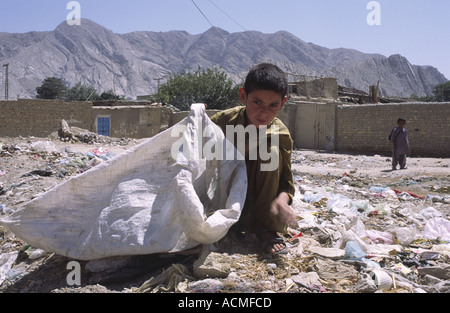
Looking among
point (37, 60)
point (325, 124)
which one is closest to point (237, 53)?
point (37, 60)

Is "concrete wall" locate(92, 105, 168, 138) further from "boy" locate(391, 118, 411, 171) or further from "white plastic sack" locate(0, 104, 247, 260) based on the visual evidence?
"white plastic sack" locate(0, 104, 247, 260)

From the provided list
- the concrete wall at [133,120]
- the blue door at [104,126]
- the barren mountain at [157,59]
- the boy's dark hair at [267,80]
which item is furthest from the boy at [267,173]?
the barren mountain at [157,59]

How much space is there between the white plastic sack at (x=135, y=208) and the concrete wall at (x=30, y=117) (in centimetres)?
1255

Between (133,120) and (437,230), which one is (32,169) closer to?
(437,230)

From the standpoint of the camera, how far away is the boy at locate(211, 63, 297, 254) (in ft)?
6.73

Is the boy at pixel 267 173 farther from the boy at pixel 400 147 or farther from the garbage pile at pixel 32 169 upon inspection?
the boy at pixel 400 147

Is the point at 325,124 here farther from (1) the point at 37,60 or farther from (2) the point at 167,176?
(1) the point at 37,60

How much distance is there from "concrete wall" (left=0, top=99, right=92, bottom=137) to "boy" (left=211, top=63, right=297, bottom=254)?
41.5ft

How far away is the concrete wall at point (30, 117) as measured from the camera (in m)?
12.8

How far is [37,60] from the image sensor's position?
80.9 metres

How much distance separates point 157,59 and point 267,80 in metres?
106

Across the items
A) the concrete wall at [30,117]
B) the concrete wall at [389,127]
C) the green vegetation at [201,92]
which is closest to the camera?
the concrete wall at [389,127]

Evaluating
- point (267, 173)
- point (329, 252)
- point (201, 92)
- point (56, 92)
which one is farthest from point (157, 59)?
point (329, 252)

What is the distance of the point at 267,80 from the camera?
2.03m
